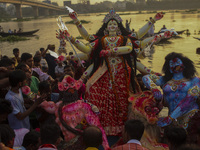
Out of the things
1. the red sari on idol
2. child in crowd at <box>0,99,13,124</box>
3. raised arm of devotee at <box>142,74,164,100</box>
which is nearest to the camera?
child in crowd at <box>0,99,13,124</box>

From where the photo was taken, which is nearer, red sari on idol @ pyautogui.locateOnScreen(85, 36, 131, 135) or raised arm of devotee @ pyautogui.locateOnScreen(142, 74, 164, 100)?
raised arm of devotee @ pyautogui.locateOnScreen(142, 74, 164, 100)

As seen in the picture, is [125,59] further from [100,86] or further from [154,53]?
[154,53]

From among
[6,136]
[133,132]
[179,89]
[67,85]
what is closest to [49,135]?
[6,136]

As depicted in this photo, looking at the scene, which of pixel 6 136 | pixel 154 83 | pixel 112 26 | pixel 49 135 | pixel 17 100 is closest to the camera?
pixel 6 136

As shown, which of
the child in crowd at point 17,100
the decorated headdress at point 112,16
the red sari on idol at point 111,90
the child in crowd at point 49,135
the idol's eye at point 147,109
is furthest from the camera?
the decorated headdress at point 112,16

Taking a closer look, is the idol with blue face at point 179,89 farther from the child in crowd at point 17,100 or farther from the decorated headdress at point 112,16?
the child in crowd at point 17,100

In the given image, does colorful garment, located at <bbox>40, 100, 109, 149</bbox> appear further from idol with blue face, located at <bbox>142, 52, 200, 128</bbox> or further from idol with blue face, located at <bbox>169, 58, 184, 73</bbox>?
idol with blue face, located at <bbox>169, 58, 184, 73</bbox>

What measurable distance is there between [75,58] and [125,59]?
101 centimetres

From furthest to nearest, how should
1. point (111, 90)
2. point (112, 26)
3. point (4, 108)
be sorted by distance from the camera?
point (112, 26)
point (111, 90)
point (4, 108)

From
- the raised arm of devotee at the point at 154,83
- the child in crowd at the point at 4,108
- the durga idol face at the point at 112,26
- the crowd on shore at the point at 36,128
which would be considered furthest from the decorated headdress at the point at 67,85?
the durga idol face at the point at 112,26

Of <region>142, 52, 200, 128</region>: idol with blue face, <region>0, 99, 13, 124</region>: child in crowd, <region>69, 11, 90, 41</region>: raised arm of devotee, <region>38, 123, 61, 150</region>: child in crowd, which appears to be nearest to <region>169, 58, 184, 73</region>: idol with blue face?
<region>142, 52, 200, 128</region>: idol with blue face

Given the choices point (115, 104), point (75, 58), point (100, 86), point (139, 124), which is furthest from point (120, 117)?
point (139, 124)

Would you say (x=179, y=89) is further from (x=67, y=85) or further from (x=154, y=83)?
(x=67, y=85)

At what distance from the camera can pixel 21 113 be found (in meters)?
3.53
